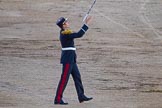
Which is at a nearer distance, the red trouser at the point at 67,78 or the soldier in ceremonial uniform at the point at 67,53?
the soldier in ceremonial uniform at the point at 67,53

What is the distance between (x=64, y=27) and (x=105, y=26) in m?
14.6

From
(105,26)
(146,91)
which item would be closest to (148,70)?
(146,91)

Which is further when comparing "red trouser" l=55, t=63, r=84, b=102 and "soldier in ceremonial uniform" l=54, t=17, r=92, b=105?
"red trouser" l=55, t=63, r=84, b=102

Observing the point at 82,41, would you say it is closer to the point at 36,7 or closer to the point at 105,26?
the point at 105,26

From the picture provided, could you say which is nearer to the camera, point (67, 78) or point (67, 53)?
point (67, 53)

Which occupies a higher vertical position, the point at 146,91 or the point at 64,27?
the point at 64,27

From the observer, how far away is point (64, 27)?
1727 cm

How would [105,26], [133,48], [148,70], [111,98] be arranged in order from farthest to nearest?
[105,26] < [133,48] < [148,70] < [111,98]

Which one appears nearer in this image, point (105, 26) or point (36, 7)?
point (105, 26)

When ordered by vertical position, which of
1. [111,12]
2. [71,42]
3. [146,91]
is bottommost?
[111,12]

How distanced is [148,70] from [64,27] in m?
8.00

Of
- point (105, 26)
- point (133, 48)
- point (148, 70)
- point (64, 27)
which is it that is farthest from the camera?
point (105, 26)

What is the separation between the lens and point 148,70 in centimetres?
2477

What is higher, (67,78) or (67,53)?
(67,53)
